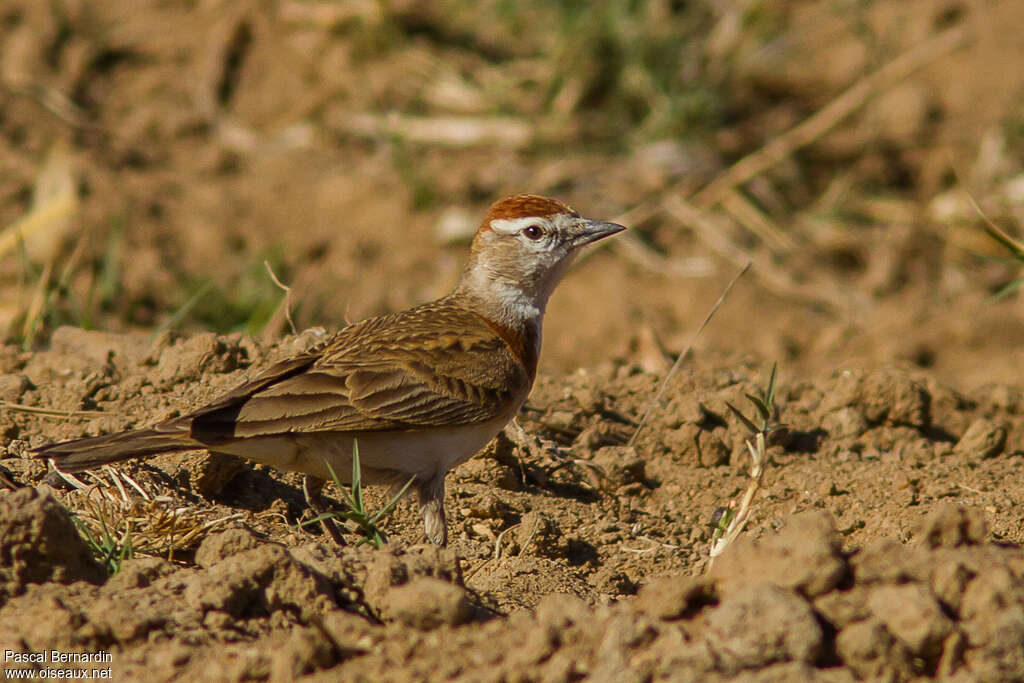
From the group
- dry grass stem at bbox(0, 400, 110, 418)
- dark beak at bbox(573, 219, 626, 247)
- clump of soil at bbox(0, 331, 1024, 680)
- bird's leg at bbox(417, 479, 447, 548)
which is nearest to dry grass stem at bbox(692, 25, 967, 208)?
clump of soil at bbox(0, 331, 1024, 680)

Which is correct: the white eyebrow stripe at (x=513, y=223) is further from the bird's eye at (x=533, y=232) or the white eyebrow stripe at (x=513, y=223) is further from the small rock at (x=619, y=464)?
the small rock at (x=619, y=464)

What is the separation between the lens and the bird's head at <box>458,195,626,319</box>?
19.5 feet

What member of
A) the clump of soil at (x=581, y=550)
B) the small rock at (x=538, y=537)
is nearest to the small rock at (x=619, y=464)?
the clump of soil at (x=581, y=550)

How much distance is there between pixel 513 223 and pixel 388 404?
1436mm

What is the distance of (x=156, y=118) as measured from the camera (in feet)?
35.0

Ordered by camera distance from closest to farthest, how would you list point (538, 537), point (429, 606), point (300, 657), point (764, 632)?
point (764, 632) < point (300, 657) < point (429, 606) < point (538, 537)

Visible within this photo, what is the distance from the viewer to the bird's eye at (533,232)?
19.7 ft

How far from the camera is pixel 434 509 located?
193 inches

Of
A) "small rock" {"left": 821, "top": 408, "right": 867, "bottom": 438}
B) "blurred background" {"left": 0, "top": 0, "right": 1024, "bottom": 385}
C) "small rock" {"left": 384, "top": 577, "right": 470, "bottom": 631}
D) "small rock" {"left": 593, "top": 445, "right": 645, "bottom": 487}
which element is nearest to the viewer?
"small rock" {"left": 384, "top": 577, "right": 470, "bottom": 631}

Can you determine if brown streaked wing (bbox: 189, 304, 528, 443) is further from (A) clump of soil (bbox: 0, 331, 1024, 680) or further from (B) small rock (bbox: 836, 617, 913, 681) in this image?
(B) small rock (bbox: 836, 617, 913, 681)

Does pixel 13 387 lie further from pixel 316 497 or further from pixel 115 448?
pixel 316 497

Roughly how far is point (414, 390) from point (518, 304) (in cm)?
103

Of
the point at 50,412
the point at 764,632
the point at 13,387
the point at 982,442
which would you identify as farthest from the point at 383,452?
the point at 982,442

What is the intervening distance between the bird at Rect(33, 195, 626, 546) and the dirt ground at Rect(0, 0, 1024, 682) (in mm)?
221
